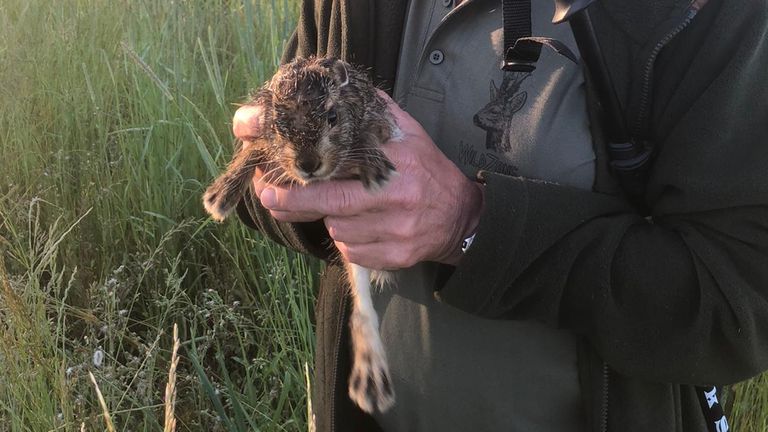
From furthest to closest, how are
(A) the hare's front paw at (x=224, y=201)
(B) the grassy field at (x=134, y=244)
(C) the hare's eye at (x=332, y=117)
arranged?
(B) the grassy field at (x=134, y=244)
(A) the hare's front paw at (x=224, y=201)
(C) the hare's eye at (x=332, y=117)

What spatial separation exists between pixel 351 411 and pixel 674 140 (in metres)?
1.02

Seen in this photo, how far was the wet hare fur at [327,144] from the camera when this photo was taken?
4.45 feet

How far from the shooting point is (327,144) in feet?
4.57

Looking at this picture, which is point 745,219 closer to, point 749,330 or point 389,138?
point 749,330

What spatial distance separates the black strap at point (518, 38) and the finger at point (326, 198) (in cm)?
37

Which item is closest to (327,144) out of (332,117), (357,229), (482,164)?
(332,117)

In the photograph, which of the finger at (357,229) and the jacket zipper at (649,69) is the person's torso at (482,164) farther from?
the finger at (357,229)

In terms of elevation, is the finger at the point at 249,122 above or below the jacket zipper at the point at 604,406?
above

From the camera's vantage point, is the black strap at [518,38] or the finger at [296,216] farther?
the finger at [296,216]

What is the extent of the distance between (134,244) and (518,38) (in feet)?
6.96

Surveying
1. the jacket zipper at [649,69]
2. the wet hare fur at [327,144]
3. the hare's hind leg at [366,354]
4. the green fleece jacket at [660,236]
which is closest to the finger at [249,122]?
the wet hare fur at [327,144]

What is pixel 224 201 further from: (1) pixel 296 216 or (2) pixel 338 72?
(2) pixel 338 72

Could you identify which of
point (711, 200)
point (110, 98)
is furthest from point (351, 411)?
point (110, 98)

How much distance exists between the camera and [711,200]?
121 cm
